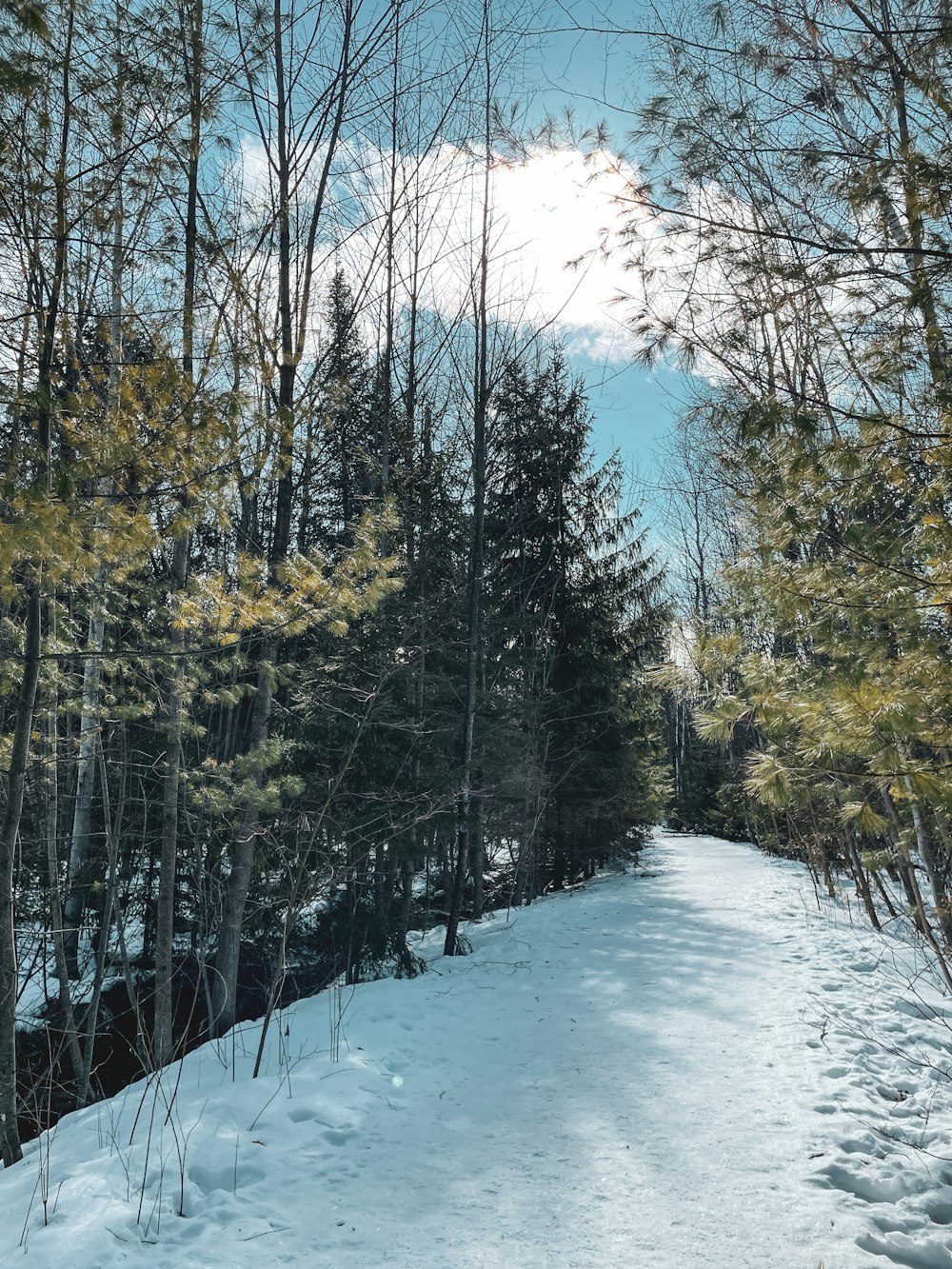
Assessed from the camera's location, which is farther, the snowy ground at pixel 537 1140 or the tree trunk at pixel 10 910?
the tree trunk at pixel 10 910

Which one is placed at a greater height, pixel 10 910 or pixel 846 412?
pixel 846 412

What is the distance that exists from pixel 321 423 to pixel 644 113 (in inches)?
138

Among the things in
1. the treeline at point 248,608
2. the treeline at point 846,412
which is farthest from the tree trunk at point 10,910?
the treeline at point 846,412

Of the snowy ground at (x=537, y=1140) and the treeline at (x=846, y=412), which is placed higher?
the treeline at (x=846, y=412)

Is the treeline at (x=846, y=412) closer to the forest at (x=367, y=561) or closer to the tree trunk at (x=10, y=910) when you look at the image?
the forest at (x=367, y=561)

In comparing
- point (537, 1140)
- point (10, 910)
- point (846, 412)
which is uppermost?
point (846, 412)

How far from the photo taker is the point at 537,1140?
3.70m

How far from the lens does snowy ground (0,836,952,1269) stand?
2803 mm

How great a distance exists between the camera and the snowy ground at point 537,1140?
280 centimetres

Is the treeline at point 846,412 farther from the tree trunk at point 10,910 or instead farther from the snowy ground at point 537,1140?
the tree trunk at point 10,910

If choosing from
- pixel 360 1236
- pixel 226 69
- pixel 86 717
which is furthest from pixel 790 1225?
pixel 86 717

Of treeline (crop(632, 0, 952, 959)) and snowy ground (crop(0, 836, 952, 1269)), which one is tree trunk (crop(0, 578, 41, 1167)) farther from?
treeline (crop(632, 0, 952, 959))

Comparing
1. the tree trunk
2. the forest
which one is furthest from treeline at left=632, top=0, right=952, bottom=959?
the tree trunk

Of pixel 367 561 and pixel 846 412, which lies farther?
pixel 367 561
